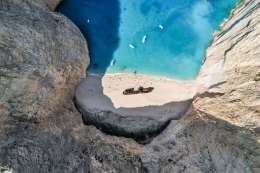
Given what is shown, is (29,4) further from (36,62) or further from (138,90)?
(138,90)

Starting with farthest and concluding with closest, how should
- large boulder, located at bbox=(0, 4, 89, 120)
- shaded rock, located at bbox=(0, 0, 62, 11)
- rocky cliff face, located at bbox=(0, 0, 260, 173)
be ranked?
shaded rock, located at bbox=(0, 0, 62, 11) < large boulder, located at bbox=(0, 4, 89, 120) < rocky cliff face, located at bbox=(0, 0, 260, 173)

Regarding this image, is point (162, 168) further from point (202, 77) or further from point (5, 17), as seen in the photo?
point (5, 17)

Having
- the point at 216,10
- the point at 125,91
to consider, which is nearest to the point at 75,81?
the point at 125,91

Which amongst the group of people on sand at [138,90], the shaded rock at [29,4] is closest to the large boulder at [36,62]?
the shaded rock at [29,4]

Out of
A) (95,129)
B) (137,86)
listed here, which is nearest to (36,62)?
(95,129)

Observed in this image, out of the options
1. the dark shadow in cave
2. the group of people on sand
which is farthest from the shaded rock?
the group of people on sand

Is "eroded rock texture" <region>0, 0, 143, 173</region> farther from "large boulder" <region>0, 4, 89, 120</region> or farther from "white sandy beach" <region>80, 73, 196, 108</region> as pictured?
"white sandy beach" <region>80, 73, 196, 108</region>
